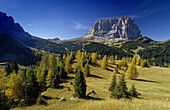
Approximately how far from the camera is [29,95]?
2209 centimetres

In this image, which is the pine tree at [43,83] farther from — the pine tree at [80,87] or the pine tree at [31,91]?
the pine tree at [80,87]

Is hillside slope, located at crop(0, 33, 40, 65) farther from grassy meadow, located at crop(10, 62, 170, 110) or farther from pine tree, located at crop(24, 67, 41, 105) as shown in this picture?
pine tree, located at crop(24, 67, 41, 105)

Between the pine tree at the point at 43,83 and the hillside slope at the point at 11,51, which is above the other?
the hillside slope at the point at 11,51

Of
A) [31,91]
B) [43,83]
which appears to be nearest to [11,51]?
[43,83]

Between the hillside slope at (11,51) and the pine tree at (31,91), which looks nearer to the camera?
the pine tree at (31,91)

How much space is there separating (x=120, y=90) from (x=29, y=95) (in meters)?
24.3

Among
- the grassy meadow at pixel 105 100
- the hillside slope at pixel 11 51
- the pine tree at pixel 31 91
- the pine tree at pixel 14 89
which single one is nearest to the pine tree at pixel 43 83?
the grassy meadow at pixel 105 100

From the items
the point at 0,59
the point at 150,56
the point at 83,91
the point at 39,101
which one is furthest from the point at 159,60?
the point at 0,59

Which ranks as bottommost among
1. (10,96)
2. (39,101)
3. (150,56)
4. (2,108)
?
(10,96)

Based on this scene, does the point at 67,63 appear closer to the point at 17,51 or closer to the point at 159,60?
the point at 17,51

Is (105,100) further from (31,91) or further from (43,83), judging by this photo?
(43,83)

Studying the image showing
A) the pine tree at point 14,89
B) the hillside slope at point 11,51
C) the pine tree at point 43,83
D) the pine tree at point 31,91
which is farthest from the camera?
the hillside slope at point 11,51

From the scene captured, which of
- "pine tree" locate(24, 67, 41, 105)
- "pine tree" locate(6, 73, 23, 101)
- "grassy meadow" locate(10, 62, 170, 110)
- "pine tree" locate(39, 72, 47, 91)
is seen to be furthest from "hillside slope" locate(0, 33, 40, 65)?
"pine tree" locate(24, 67, 41, 105)

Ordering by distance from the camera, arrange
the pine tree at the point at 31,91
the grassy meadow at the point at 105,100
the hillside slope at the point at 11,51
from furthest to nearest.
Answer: the hillside slope at the point at 11,51
the pine tree at the point at 31,91
the grassy meadow at the point at 105,100
